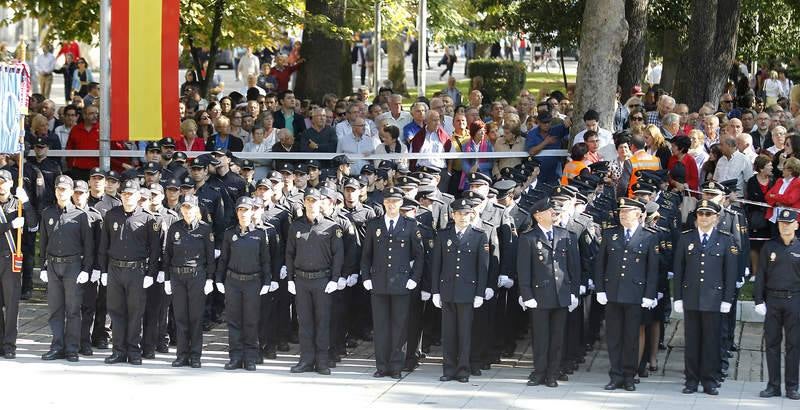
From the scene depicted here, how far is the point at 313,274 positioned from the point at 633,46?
40.2ft

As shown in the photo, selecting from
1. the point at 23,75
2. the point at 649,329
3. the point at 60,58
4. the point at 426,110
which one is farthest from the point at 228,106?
the point at 60,58

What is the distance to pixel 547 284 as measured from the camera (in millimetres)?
13203

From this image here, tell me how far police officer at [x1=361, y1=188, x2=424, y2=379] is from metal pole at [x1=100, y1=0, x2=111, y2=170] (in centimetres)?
425

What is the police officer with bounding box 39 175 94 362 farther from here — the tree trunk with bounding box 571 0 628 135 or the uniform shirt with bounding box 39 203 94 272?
the tree trunk with bounding box 571 0 628 135

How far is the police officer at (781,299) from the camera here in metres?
12.6

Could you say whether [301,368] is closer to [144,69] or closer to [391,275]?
[391,275]

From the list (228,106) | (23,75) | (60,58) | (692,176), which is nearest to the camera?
(23,75)

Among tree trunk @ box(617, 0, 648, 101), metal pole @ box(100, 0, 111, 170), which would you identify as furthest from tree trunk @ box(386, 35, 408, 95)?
metal pole @ box(100, 0, 111, 170)

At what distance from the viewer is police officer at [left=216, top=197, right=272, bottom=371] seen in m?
13.8

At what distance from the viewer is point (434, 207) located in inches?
589

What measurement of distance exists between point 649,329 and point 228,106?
889cm

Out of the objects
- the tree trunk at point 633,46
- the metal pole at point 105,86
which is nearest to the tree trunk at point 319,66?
the tree trunk at point 633,46

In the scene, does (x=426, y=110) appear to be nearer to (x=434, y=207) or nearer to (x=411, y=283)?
(x=434, y=207)

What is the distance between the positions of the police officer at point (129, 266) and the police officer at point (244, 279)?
76 cm
